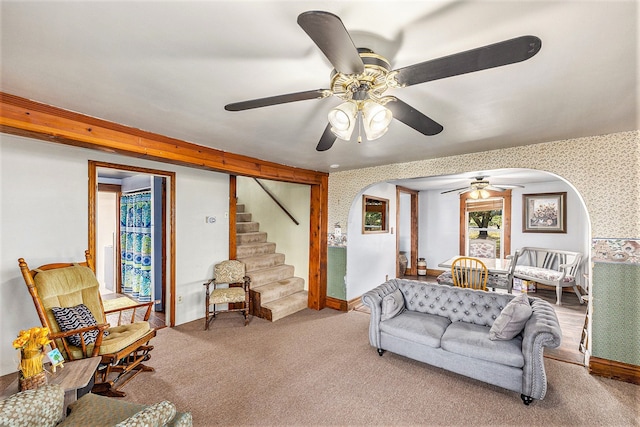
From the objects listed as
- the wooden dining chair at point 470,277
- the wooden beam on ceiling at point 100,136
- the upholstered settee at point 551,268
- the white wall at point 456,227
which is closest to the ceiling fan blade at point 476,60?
the wooden beam on ceiling at point 100,136

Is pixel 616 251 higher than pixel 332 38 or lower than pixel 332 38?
lower

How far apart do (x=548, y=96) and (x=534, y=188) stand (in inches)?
209

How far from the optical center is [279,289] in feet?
15.1

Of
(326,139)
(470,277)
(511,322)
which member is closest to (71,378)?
(326,139)

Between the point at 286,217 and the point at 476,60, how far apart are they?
4.75m

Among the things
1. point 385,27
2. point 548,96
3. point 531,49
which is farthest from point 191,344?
point 548,96

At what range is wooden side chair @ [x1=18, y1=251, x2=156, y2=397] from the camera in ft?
7.46

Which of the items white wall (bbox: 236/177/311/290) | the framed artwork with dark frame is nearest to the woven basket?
white wall (bbox: 236/177/311/290)

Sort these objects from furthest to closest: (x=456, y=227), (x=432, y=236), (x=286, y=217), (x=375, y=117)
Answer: (x=432, y=236), (x=456, y=227), (x=286, y=217), (x=375, y=117)

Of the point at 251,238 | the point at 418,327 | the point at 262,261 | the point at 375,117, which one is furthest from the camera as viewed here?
the point at 251,238

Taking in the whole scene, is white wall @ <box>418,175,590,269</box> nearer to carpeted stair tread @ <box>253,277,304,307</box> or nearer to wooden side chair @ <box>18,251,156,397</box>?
carpeted stair tread @ <box>253,277,304,307</box>

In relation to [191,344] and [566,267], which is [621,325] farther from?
[191,344]

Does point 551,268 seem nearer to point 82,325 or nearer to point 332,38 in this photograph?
point 332,38

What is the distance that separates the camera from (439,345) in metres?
2.71
